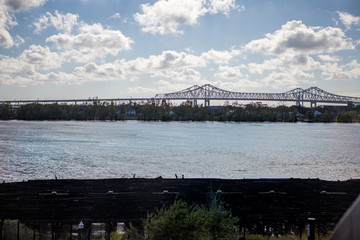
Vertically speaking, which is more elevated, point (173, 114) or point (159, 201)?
point (173, 114)

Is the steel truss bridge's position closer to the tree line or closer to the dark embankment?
the tree line

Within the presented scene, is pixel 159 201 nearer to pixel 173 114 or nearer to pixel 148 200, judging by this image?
pixel 148 200

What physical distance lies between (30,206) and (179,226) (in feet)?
31.2

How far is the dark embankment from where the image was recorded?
12078 mm

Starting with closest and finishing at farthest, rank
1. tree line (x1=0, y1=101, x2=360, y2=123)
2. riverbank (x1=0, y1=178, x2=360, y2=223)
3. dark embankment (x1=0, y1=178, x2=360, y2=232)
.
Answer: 1. dark embankment (x1=0, y1=178, x2=360, y2=232)
2. riverbank (x1=0, y1=178, x2=360, y2=223)
3. tree line (x1=0, y1=101, x2=360, y2=123)

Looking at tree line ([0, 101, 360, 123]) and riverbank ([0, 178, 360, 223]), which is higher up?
tree line ([0, 101, 360, 123])

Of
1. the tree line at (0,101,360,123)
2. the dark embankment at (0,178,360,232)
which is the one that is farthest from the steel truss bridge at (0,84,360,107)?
the dark embankment at (0,178,360,232)

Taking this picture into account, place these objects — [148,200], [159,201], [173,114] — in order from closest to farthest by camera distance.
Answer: [159,201]
[148,200]
[173,114]

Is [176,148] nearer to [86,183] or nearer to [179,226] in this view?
[86,183]

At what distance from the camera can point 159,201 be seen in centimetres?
1330

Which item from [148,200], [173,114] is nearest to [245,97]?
[173,114]

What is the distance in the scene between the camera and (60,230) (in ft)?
41.3

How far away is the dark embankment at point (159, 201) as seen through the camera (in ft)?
39.6

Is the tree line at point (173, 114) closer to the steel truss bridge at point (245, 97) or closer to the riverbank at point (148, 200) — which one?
the steel truss bridge at point (245, 97)
